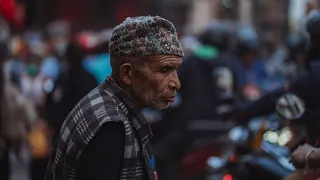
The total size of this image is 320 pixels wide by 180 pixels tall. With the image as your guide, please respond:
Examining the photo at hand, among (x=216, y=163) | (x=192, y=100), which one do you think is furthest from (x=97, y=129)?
(x=192, y=100)

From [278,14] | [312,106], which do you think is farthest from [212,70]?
[278,14]

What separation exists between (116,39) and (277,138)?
3.97m

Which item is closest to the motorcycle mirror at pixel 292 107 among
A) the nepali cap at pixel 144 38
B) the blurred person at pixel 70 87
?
the nepali cap at pixel 144 38

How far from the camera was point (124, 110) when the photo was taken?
4.00 m

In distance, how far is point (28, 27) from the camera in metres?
32.5

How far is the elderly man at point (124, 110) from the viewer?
3818mm

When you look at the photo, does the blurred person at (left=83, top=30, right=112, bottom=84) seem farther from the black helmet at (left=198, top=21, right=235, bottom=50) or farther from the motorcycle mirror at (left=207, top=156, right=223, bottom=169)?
the black helmet at (left=198, top=21, right=235, bottom=50)

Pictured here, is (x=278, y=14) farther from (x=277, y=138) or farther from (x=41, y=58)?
(x=277, y=138)

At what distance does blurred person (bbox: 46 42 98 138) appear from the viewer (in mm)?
9289

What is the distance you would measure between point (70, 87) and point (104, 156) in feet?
18.5

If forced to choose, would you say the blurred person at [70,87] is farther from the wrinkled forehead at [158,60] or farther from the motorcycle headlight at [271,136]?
the wrinkled forehead at [158,60]

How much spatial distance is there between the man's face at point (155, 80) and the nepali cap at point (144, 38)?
44 mm

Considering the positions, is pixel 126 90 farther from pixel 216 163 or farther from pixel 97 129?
pixel 216 163

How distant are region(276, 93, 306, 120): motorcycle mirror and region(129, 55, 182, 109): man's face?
6.27 ft
